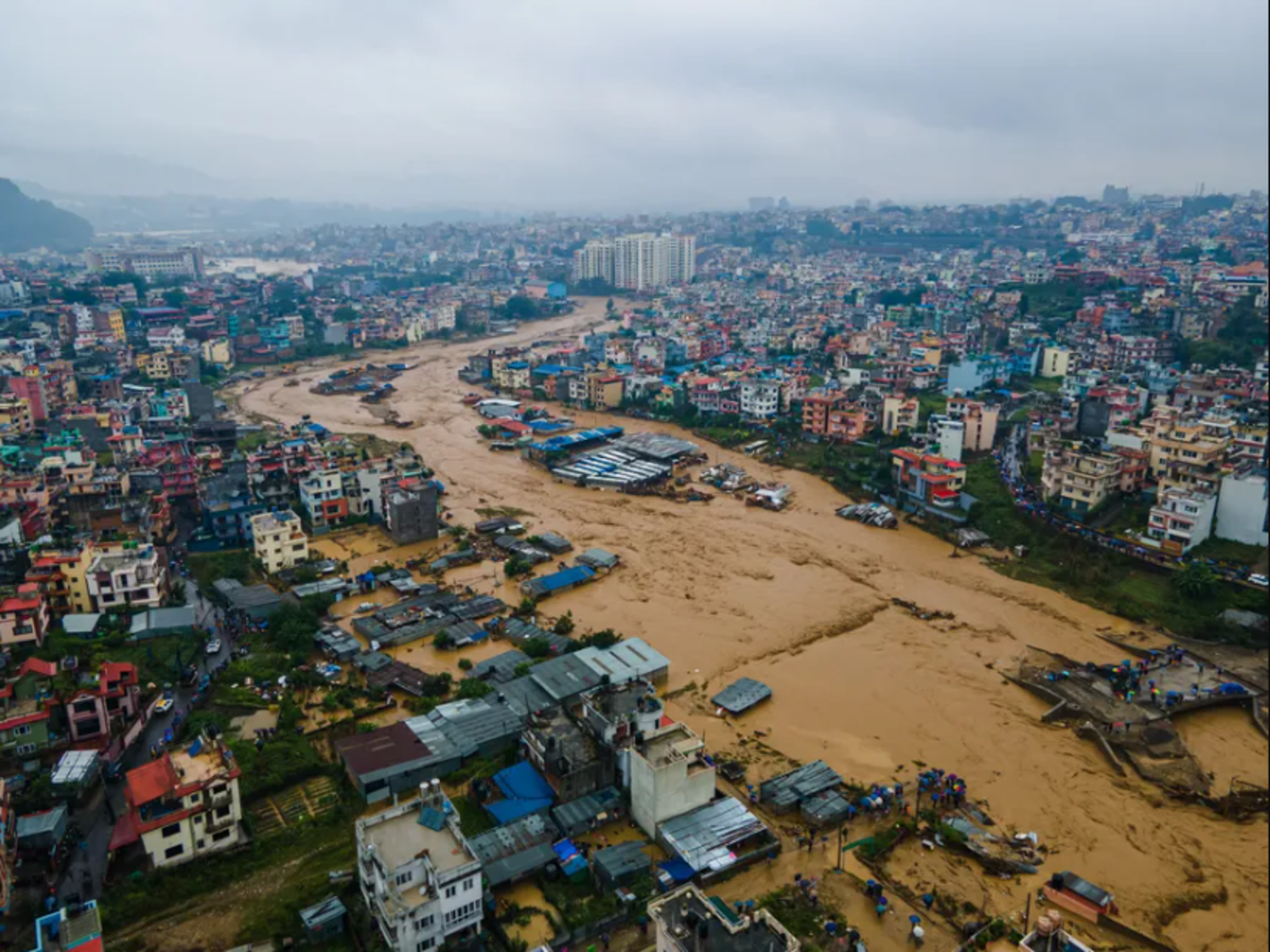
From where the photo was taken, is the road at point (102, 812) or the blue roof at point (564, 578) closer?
the road at point (102, 812)

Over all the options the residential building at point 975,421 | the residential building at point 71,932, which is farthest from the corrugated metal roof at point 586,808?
the residential building at point 975,421

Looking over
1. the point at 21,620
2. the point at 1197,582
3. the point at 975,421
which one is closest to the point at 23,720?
the point at 21,620

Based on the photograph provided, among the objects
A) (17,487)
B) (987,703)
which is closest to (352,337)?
(17,487)

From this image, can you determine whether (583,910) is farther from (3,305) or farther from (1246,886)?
(3,305)

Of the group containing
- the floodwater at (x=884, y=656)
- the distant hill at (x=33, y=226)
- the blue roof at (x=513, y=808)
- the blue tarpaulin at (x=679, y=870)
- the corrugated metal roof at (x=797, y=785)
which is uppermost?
the distant hill at (x=33, y=226)

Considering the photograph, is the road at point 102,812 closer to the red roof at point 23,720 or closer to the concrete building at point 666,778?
the red roof at point 23,720

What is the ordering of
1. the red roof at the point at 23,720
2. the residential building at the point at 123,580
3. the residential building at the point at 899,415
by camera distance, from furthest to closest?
1. the residential building at the point at 899,415
2. the residential building at the point at 123,580
3. the red roof at the point at 23,720

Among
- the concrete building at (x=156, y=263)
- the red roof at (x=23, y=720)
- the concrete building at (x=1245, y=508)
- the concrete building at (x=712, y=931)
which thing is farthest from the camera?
the concrete building at (x=156, y=263)
